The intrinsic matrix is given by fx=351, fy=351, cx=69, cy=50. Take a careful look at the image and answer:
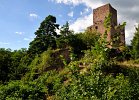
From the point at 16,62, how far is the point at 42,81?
782 cm

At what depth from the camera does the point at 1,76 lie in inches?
1502

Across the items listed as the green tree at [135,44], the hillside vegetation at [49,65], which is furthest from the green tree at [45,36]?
the green tree at [135,44]

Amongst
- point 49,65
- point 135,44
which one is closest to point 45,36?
point 49,65

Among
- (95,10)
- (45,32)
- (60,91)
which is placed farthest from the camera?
(95,10)

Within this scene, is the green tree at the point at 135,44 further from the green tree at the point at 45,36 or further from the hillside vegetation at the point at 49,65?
the green tree at the point at 45,36

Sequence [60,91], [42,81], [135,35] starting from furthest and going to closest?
1. [135,35]
2. [42,81]
3. [60,91]

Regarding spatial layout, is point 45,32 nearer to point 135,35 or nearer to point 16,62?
point 16,62

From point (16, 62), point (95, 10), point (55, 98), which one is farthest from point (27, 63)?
point (95, 10)

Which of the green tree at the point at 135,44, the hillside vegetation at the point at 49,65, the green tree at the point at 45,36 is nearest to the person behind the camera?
the hillside vegetation at the point at 49,65

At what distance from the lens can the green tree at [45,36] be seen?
131ft

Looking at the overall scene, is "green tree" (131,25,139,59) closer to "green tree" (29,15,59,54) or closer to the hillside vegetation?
the hillside vegetation

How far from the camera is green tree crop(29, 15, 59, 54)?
39.9 m

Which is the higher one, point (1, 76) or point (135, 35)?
point (135, 35)

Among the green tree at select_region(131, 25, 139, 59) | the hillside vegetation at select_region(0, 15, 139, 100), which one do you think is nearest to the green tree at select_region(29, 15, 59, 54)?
the hillside vegetation at select_region(0, 15, 139, 100)
